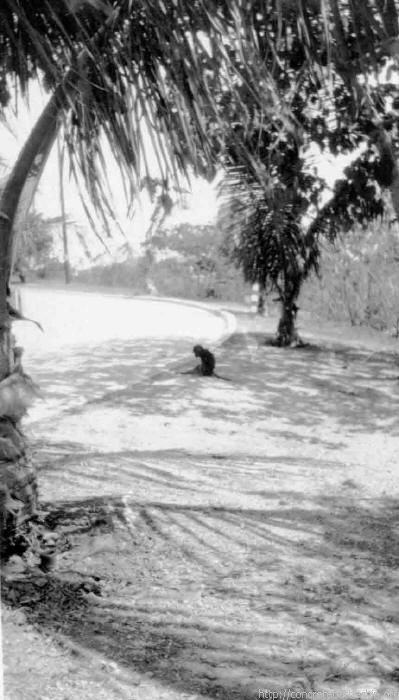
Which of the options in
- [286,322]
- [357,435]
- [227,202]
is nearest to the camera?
Answer: [357,435]

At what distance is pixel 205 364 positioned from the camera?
10.2 metres

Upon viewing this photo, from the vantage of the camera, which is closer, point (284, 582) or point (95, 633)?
point (95, 633)

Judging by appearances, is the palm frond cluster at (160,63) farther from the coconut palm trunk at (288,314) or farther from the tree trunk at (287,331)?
the tree trunk at (287,331)

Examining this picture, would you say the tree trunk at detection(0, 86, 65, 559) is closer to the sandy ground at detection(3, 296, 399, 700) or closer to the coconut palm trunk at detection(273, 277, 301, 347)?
the sandy ground at detection(3, 296, 399, 700)

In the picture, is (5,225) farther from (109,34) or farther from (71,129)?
(109,34)

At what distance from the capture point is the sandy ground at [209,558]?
9.37ft

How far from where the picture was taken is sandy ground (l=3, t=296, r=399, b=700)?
286cm

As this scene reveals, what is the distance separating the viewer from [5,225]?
3510 mm

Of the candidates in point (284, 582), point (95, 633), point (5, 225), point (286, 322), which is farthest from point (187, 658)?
point (286, 322)

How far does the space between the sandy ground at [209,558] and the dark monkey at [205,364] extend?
1.59 meters

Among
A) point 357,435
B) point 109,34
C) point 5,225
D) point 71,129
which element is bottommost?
point 357,435

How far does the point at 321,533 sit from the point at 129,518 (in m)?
1.19

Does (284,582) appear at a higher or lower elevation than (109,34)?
lower

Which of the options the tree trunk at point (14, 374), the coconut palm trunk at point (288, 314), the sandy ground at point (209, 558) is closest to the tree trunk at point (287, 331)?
the coconut palm trunk at point (288, 314)
